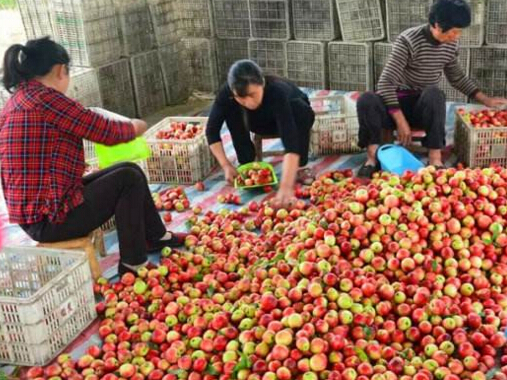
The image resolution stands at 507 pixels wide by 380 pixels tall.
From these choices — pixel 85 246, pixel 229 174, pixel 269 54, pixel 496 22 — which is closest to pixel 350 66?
pixel 269 54

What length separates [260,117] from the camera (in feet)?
12.6

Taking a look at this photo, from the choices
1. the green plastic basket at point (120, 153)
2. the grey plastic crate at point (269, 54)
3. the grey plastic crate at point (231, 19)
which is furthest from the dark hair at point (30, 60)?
the grey plastic crate at point (231, 19)

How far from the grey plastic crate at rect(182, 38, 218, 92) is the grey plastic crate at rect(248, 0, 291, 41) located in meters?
0.54

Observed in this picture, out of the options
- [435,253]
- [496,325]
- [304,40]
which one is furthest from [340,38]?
[496,325]

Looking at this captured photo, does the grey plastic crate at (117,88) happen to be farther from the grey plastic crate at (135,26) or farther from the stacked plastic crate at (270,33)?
the stacked plastic crate at (270,33)

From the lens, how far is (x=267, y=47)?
5.93 meters

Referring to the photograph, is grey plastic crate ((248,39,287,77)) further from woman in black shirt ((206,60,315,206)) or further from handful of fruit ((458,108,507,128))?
handful of fruit ((458,108,507,128))

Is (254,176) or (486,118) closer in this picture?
(254,176)

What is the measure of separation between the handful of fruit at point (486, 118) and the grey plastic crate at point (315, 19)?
1.83m

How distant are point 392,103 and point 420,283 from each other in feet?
5.35

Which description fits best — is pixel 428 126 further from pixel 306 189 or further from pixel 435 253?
pixel 435 253

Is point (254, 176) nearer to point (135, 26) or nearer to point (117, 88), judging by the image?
point (117, 88)

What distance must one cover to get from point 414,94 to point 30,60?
2.35m

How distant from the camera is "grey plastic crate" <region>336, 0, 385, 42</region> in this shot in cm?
541
